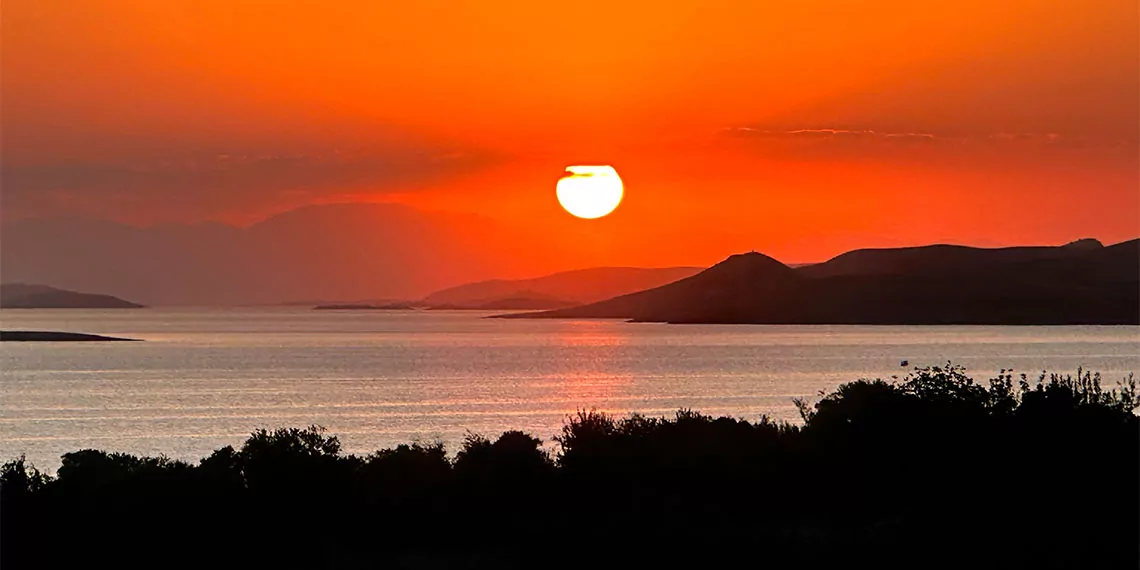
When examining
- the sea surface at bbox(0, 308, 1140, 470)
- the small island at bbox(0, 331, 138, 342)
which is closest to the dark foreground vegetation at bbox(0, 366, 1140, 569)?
the sea surface at bbox(0, 308, 1140, 470)

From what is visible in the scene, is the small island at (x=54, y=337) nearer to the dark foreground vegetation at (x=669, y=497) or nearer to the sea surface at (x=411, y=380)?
the sea surface at (x=411, y=380)

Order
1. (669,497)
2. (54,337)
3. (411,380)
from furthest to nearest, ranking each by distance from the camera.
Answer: (54,337)
(411,380)
(669,497)

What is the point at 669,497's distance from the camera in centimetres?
2098

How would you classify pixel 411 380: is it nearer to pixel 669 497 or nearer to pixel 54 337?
pixel 669 497

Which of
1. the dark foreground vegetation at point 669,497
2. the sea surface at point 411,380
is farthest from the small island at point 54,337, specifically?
the dark foreground vegetation at point 669,497

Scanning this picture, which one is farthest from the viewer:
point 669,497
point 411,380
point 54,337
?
point 54,337

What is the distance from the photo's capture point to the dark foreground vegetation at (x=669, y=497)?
60.4 ft

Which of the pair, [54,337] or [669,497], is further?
[54,337]

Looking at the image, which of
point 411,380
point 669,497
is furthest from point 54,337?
point 669,497

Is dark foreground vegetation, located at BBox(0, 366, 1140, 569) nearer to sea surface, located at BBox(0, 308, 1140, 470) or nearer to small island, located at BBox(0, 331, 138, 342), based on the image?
sea surface, located at BBox(0, 308, 1140, 470)

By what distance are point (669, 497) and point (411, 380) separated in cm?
6770

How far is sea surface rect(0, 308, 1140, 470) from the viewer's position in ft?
174

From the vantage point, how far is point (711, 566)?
17.8 meters

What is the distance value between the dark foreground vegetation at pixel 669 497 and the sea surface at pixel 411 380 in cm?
1927
